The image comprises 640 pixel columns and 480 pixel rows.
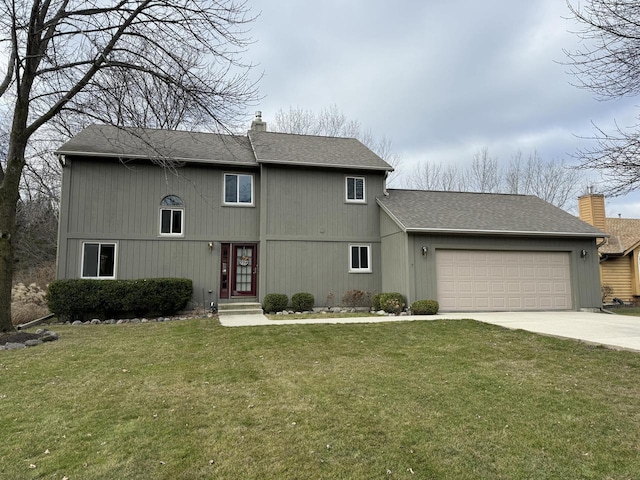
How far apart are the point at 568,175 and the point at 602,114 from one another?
23.1 m

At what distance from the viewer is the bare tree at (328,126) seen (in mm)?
A: 24386

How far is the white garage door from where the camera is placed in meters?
12.4

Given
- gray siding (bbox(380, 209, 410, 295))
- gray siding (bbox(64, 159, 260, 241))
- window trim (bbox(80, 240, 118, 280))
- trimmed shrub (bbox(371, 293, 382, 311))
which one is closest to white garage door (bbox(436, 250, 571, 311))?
gray siding (bbox(380, 209, 410, 295))

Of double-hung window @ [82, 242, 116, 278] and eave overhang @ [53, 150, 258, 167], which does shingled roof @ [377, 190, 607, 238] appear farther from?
double-hung window @ [82, 242, 116, 278]

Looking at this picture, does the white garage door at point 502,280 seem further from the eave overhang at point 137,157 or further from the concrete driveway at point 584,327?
the eave overhang at point 137,157

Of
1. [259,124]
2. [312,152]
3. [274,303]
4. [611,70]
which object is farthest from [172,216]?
[611,70]

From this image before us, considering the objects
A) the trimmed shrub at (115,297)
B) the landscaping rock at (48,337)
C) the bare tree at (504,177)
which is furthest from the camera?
the bare tree at (504,177)

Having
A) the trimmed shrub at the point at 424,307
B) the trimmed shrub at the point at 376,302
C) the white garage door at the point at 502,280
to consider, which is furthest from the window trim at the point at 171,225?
the white garage door at the point at 502,280

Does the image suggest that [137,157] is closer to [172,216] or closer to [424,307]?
[172,216]

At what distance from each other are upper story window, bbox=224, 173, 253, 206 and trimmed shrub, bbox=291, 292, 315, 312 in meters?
3.56

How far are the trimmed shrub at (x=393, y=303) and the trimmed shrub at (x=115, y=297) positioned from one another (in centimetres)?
603

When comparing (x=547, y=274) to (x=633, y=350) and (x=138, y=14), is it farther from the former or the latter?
(x=138, y=14)

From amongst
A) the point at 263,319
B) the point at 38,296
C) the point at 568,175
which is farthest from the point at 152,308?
the point at 568,175

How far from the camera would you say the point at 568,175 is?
26.0 meters
